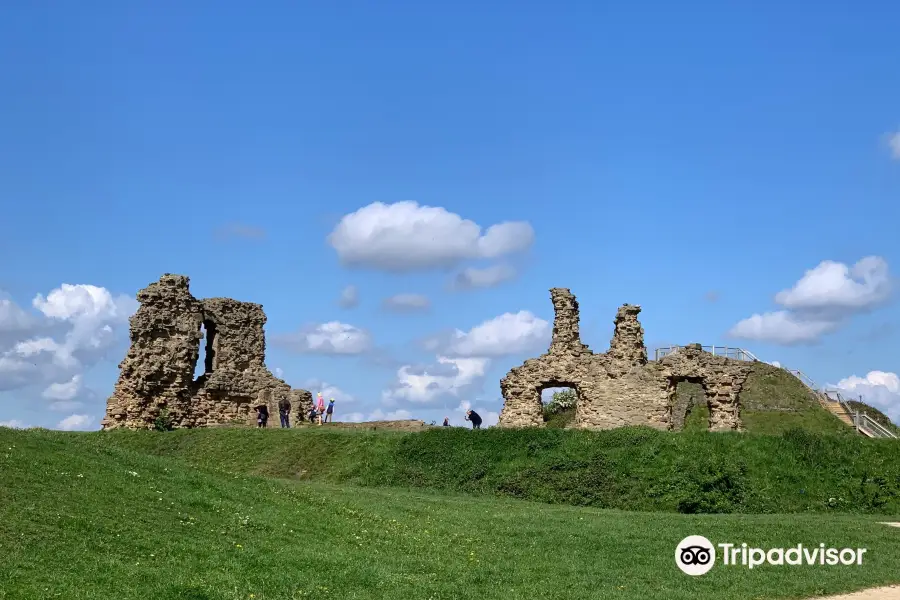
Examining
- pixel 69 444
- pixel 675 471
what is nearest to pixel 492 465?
pixel 675 471

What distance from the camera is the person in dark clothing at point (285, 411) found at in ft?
136

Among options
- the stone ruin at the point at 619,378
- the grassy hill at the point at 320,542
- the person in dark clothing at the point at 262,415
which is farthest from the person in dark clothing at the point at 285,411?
the grassy hill at the point at 320,542

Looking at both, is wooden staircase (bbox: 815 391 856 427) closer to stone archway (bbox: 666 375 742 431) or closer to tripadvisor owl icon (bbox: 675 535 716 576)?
stone archway (bbox: 666 375 742 431)

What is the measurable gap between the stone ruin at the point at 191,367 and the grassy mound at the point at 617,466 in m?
7.98

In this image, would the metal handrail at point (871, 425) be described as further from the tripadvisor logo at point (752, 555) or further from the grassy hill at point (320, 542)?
the tripadvisor logo at point (752, 555)

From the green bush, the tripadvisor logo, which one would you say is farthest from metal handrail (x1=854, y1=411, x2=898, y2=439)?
the green bush

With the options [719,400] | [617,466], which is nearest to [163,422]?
[617,466]

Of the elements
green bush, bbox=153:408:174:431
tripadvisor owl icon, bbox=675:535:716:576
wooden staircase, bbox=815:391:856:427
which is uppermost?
wooden staircase, bbox=815:391:856:427

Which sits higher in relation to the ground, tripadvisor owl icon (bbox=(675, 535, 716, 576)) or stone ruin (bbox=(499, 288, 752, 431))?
stone ruin (bbox=(499, 288, 752, 431))

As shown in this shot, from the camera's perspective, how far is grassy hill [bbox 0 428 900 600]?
1370 cm

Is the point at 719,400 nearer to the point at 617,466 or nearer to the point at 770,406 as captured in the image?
the point at 617,466

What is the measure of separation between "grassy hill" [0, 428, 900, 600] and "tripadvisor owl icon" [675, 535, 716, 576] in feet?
1.15

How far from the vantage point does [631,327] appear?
3612 centimetres

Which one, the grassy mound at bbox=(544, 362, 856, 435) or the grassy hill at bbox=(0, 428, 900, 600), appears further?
the grassy mound at bbox=(544, 362, 856, 435)
